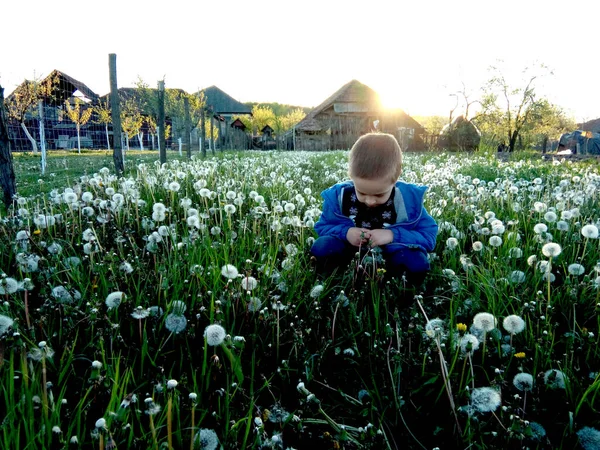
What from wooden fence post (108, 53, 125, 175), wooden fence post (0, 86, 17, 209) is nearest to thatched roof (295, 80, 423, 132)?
wooden fence post (108, 53, 125, 175)

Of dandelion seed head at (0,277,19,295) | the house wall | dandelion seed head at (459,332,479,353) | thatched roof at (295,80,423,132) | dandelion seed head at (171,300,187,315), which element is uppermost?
thatched roof at (295,80,423,132)

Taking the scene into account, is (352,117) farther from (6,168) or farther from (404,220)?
(404,220)

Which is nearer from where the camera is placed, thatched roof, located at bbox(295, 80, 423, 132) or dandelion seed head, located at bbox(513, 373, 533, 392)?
dandelion seed head, located at bbox(513, 373, 533, 392)

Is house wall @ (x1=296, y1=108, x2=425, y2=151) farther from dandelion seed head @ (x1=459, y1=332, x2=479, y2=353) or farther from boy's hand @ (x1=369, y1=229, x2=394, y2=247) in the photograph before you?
dandelion seed head @ (x1=459, y1=332, x2=479, y2=353)

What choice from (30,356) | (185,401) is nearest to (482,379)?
(185,401)

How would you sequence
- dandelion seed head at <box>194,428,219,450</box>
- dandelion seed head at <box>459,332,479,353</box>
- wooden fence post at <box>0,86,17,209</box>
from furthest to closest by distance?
wooden fence post at <box>0,86,17,209</box> → dandelion seed head at <box>459,332,479,353</box> → dandelion seed head at <box>194,428,219,450</box>

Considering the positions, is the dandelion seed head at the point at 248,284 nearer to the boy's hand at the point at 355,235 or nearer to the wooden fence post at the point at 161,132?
the boy's hand at the point at 355,235

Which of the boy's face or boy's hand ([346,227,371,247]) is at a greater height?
the boy's face

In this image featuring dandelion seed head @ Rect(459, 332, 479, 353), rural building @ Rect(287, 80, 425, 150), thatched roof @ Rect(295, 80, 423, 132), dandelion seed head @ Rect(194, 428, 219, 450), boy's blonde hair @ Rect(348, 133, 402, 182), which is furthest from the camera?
thatched roof @ Rect(295, 80, 423, 132)

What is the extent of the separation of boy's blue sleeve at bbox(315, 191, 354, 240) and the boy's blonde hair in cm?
51

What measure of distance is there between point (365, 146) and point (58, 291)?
189 cm

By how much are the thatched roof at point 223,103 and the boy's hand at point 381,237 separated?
252 feet

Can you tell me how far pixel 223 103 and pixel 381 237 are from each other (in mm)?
79617

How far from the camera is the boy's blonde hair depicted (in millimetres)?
2609
